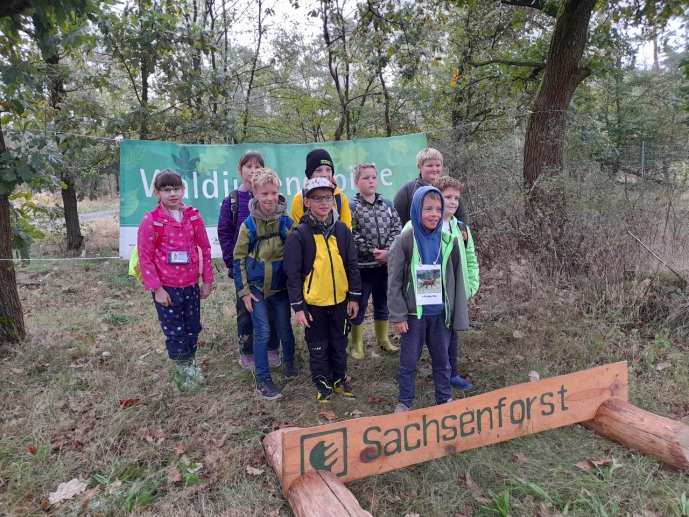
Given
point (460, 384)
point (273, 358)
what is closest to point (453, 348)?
point (460, 384)

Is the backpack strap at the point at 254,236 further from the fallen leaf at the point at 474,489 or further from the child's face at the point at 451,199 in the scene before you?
the fallen leaf at the point at 474,489

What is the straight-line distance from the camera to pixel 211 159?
573cm

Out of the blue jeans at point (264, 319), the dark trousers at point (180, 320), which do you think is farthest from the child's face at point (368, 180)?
the dark trousers at point (180, 320)

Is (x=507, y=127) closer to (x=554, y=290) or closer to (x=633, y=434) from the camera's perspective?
(x=554, y=290)

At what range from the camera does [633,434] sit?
2.85m

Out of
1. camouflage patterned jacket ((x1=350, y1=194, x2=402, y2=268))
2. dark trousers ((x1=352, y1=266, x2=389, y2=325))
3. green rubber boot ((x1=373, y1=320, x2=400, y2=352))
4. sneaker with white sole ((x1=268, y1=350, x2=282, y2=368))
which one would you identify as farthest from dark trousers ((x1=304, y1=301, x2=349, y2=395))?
green rubber boot ((x1=373, y1=320, x2=400, y2=352))

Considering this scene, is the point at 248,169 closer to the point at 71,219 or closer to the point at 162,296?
the point at 162,296

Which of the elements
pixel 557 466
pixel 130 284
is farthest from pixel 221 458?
pixel 130 284

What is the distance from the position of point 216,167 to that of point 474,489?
482 cm

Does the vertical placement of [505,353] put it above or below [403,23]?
below

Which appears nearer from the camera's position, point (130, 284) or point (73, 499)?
point (73, 499)

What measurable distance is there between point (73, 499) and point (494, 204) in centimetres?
545

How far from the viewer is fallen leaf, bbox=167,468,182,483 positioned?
8.30 ft

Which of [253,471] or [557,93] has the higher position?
[557,93]
